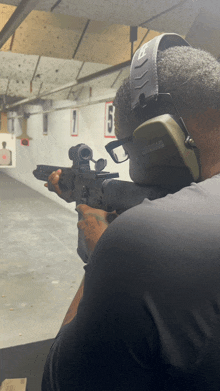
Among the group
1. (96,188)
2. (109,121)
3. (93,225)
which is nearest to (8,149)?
(109,121)

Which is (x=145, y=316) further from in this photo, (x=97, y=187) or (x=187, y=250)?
(x=97, y=187)

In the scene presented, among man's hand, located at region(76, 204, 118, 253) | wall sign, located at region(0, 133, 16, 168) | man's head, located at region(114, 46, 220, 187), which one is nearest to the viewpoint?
man's head, located at region(114, 46, 220, 187)

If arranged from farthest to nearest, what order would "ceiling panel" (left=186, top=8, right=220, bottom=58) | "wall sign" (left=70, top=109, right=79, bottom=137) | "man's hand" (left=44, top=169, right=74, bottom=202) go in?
"wall sign" (left=70, top=109, right=79, bottom=137) → "man's hand" (left=44, top=169, right=74, bottom=202) → "ceiling panel" (left=186, top=8, right=220, bottom=58)

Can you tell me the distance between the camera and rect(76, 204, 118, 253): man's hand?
0.81 meters

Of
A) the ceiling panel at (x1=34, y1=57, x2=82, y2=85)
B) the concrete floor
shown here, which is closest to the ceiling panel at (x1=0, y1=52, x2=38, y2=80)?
the ceiling panel at (x1=34, y1=57, x2=82, y2=85)

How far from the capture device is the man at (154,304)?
14.5 inches

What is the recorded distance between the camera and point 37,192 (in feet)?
20.9

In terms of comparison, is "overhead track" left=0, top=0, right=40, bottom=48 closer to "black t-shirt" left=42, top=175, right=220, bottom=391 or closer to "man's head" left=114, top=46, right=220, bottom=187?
"man's head" left=114, top=46, right=220, bottom=187

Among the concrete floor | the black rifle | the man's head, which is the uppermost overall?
the man's head

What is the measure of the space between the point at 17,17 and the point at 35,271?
78.0 inches

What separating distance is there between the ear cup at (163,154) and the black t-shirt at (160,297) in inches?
4.9

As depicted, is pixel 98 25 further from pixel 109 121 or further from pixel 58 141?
pixel 58 141

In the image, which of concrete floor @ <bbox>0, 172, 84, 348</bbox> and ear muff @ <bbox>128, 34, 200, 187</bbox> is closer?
ear muff @ <bbox>128, 34, 200, 187</bbox>

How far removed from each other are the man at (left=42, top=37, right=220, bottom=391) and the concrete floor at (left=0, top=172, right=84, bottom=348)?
1528 millimetres
